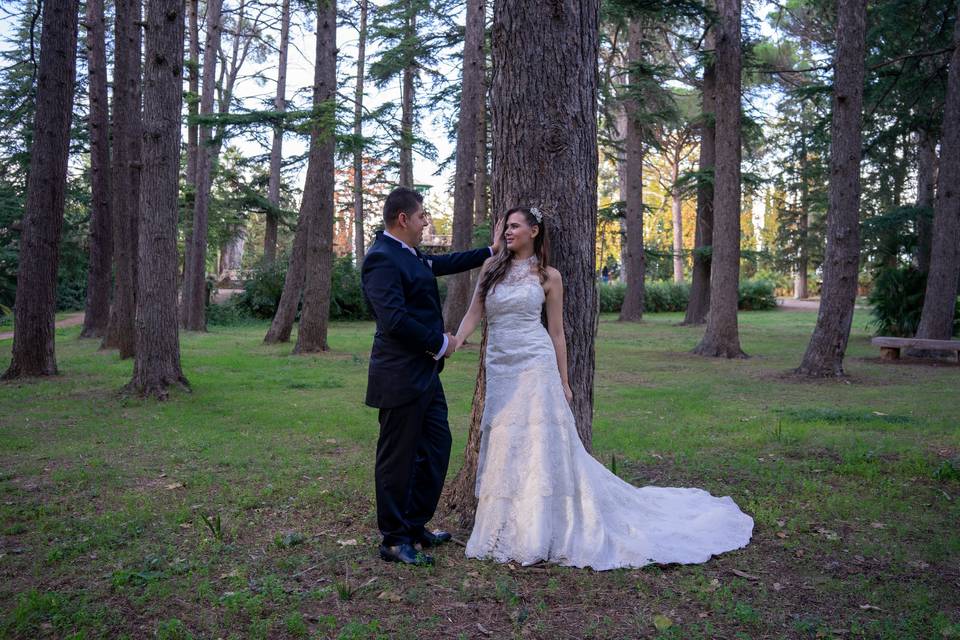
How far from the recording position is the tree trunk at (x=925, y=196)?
1823 cm

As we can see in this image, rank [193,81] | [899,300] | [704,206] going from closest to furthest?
[899,300]
[193,81]
[704,206]

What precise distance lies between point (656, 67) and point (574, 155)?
1495cm

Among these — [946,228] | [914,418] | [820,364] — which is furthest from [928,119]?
[914,418]

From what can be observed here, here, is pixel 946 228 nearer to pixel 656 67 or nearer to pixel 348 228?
pixel 656 67

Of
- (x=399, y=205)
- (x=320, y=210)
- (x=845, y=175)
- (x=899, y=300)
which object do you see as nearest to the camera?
(x=399, y=205)

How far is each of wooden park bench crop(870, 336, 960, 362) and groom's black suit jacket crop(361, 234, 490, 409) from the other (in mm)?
12902

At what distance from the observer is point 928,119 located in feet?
56.2

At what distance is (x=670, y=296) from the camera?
37281mm

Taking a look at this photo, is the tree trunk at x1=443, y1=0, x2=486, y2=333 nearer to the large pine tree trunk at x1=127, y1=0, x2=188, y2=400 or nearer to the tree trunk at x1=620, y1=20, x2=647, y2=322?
the large pine tree trunk at x1=127, y1=0, x2=188, y2=400

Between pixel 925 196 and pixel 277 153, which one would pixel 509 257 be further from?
pixel 277 153

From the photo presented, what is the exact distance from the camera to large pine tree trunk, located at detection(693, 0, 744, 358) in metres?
15.2

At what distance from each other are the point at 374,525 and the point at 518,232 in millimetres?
2199

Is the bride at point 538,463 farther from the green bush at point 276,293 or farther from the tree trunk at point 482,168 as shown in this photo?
the green bush at point 276,293

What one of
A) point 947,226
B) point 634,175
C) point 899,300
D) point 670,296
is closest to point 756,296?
point 670,296
